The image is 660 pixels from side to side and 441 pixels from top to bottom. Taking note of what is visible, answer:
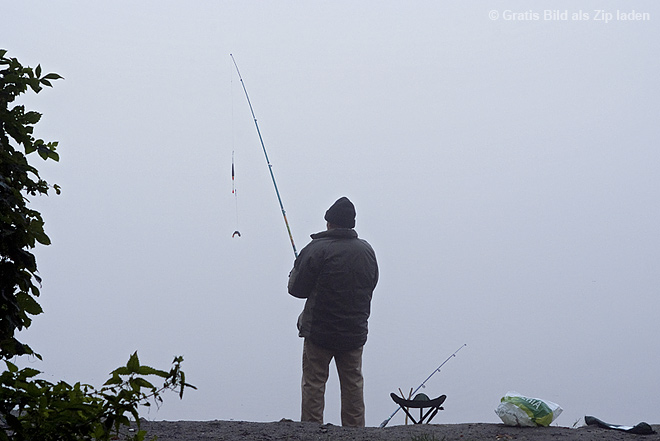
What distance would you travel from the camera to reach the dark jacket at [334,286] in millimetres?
4398

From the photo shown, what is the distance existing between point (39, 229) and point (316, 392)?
3209 mm

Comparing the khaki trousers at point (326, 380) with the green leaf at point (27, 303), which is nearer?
the green leaf at point (27, 303)

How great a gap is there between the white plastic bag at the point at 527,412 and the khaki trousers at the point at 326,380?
1.05 meters

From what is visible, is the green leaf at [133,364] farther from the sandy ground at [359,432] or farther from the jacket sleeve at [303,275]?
the jacket sleeve at [303,275]

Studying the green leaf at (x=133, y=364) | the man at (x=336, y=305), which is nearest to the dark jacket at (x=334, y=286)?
the man at (x=336, y=305)

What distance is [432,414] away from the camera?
14.4 feet

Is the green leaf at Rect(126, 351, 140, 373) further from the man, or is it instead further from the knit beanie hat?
the knit beanie hat

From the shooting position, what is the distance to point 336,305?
14.6ft

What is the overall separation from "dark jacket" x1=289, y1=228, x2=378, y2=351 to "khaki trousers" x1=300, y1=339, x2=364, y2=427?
0.28 feet

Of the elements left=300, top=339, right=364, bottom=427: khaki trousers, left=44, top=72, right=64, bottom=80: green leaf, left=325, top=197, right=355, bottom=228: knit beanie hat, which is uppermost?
left=325, top=197, right=355, bottom=228: knit beanie hat

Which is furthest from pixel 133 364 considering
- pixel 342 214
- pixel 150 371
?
pixel 342 214

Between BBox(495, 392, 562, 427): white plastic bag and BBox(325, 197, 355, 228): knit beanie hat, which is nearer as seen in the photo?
BBox(495, 392, 562, 427): white plastic bag

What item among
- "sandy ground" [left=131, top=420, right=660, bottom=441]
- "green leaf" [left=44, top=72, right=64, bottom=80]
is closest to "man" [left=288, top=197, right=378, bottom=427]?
"sandy ground" [left=131, top=420, right=660, bottom=441]

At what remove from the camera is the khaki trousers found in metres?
4.57
